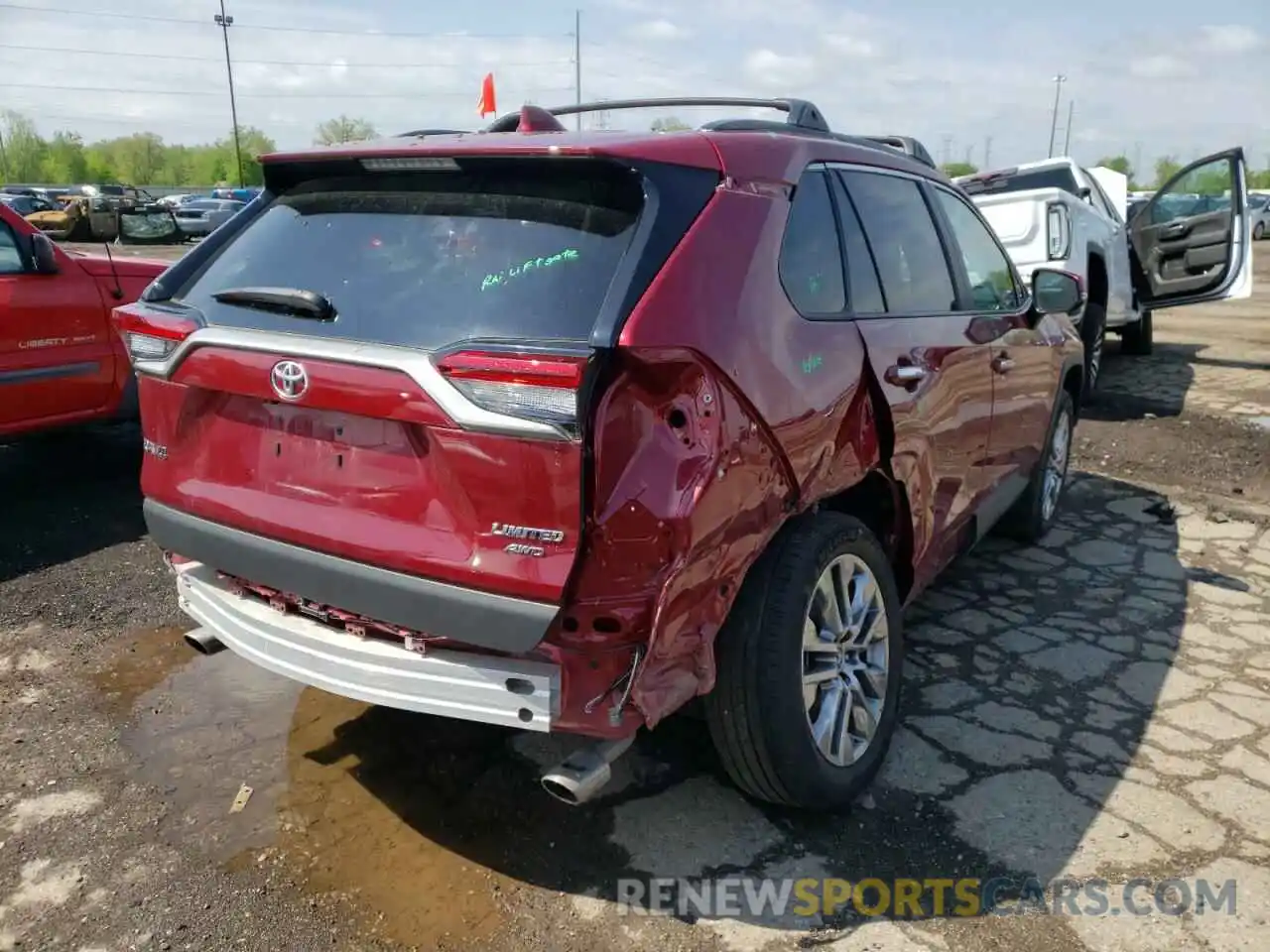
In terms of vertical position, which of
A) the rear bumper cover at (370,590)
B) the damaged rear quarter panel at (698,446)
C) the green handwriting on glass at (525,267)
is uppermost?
the green handwriting on glass at (525,267)

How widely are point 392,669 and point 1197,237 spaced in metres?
9.81

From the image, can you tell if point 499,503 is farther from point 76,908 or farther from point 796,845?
point 76,908

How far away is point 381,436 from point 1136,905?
7.40ft

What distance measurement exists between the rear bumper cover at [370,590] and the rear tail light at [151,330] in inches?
18.0

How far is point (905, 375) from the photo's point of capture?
317 centimetres

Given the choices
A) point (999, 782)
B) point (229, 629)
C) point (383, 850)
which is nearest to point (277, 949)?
point (383, 850)

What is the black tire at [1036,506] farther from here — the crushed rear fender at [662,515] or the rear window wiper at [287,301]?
the rear window wiper at [287,301]

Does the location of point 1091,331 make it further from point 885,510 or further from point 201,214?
point 201,214

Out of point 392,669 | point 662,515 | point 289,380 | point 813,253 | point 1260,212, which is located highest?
point 1260,212

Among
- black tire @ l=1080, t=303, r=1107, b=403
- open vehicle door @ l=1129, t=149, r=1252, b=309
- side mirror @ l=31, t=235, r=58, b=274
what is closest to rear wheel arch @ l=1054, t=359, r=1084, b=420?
black tire @ l=1080, t=303, r=1107, b=403

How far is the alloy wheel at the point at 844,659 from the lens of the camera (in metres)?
2.82

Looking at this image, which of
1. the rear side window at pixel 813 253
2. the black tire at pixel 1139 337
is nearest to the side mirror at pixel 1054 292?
the rear side window at pixel 813 253

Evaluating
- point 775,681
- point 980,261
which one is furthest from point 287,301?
point 980,261

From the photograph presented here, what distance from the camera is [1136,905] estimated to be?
259cm
